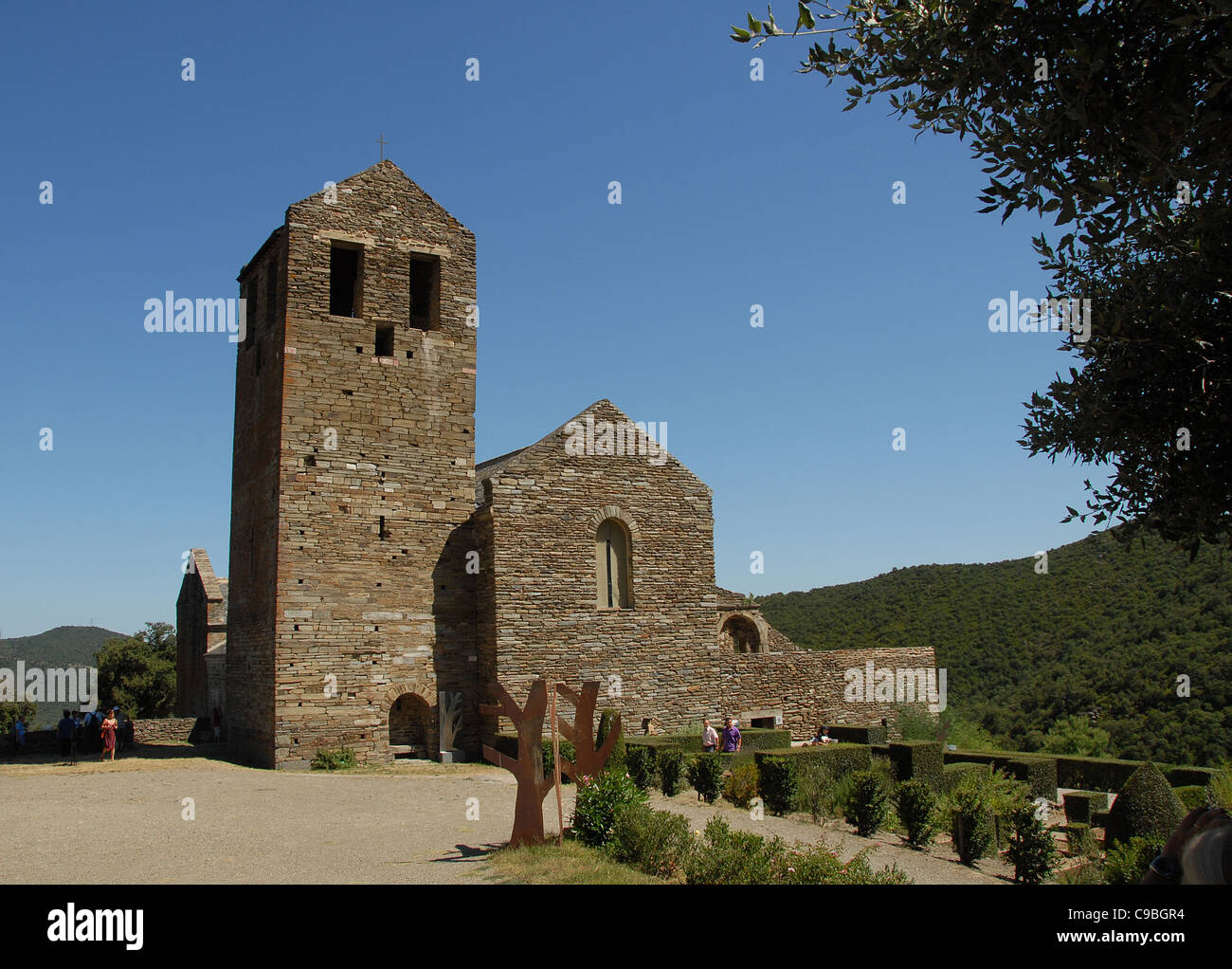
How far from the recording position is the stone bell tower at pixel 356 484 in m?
17.8

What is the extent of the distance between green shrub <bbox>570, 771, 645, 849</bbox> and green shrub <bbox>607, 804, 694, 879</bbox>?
0.36 feet

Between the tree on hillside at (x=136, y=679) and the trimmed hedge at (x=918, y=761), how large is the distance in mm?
29650

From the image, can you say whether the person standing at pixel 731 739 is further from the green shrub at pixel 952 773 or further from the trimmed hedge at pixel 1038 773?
the trimmed hedge at pixel 1038 773

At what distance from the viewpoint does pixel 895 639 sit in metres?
49.2

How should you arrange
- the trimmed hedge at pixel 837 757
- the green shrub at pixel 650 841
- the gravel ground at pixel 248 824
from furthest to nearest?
the trimmed hedge at pixel 837 757
the gravel ground at pixel 248 824
the green shrub at pixel 650 841

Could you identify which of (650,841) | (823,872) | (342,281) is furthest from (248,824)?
(342,281)

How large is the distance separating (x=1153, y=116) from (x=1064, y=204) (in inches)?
24.3

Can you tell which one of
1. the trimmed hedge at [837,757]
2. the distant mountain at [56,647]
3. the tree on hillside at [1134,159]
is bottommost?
the distant mountain at [56,647]

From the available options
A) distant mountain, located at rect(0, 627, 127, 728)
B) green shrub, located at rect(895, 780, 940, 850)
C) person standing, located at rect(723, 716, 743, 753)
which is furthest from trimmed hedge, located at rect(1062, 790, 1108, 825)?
distant mountain, located at rect(0, 627, 127, 728)

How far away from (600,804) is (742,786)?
4.75 m

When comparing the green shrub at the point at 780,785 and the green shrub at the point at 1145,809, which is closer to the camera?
the green shrub at the point at 1145,809

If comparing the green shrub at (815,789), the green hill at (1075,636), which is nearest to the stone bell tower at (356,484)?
the green shrub at (815,789)
